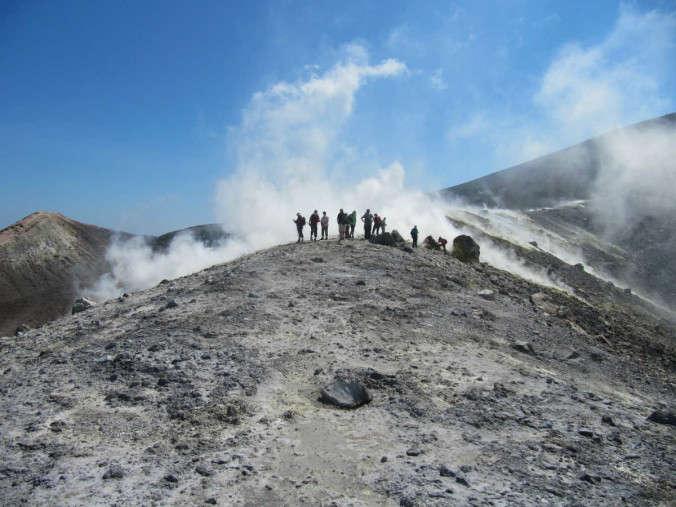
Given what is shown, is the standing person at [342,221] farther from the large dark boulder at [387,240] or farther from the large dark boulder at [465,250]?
the large dark boulder at [465,250]

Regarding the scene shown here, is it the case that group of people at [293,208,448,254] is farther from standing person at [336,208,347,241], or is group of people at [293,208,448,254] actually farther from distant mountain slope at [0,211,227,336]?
distant mountain slope at [0,211,227,336]

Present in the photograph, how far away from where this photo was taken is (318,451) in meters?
4.97

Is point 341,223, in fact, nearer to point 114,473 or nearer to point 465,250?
point 465,250

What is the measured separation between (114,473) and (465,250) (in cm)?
1832

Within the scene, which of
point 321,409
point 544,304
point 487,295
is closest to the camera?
point 321,409

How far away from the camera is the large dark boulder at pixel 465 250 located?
20438 millimetres

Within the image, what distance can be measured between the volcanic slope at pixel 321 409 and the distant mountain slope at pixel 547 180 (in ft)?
165

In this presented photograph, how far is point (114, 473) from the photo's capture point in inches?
174

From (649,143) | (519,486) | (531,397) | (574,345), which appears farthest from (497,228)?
(649,143)

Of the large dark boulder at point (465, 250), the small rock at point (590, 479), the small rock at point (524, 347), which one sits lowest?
the small rock at point (590, 479)

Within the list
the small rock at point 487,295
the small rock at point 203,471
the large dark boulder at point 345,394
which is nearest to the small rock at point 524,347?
the small rock at point 487,295

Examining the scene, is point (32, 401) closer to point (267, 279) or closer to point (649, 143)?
point (267, 279)

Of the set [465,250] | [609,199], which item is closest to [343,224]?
[465,250]

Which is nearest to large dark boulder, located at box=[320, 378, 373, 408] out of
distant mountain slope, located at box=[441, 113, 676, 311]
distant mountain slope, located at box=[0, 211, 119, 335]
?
distant mountain slope, located at box=[0, 211, 119, 335]
